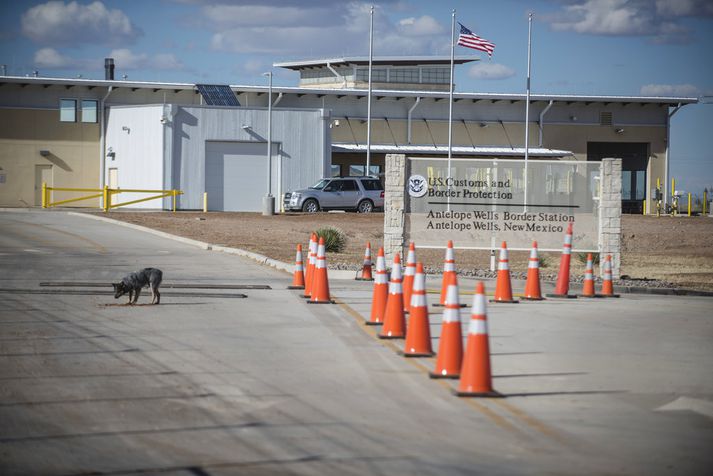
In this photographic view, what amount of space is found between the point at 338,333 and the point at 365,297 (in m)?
4.67

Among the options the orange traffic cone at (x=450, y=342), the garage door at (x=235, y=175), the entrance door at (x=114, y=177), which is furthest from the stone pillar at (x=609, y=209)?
the entrance door at (x=114, y=177)

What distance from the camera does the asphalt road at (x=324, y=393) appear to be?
7.08m

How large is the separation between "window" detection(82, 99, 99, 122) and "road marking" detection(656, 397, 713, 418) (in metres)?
56.1

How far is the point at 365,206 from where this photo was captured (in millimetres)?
54969

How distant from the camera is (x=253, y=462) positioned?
270 inches

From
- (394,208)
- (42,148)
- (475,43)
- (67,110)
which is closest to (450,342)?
(394,208)

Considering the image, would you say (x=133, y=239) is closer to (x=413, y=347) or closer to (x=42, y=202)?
(x=413, y=347)

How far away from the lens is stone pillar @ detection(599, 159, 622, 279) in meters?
23.9

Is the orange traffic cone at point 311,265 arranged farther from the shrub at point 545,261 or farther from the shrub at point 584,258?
the shrub at point 545,261

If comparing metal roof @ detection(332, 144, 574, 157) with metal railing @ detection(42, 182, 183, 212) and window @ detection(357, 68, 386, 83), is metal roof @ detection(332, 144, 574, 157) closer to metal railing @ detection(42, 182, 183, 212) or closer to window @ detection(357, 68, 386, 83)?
metal railing @ detection(42, 182, 183, 212)

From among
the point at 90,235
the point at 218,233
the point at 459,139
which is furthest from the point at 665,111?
the point at 90,235

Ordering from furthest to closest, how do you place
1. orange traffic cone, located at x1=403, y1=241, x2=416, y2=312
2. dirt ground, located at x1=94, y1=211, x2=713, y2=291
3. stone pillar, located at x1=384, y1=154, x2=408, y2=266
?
dirt ground, located at x1=94, y1=211, x2=713, y2=291
stone pillar, located at x1=384, y1=154, x2=408, y2=266
orange traffic cone, located at x1=403, y1=241, x2=416, y2=312

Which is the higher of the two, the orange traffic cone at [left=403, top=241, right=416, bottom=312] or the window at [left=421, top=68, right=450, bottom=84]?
the window at [left=421, top=68, right=450, bottom=84]

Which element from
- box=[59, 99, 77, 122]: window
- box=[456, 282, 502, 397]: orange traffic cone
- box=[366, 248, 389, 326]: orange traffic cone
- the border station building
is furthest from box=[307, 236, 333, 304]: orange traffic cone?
box=[59, 99, 77, 122]: window
